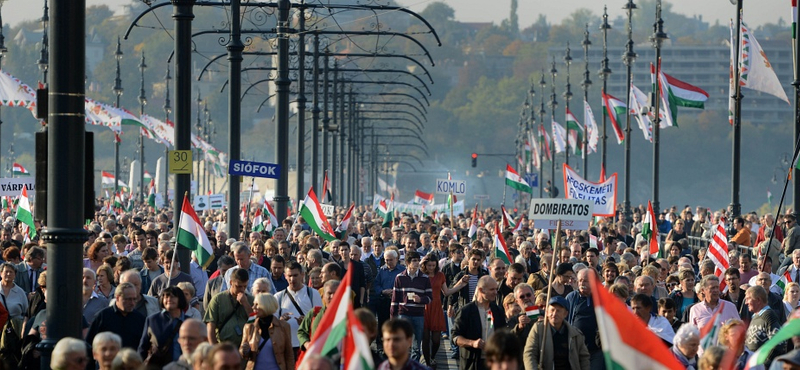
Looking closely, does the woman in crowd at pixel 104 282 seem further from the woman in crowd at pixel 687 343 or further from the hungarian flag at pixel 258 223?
the hungarian flag at pixel 258 223

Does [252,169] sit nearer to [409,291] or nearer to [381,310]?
[381,310]

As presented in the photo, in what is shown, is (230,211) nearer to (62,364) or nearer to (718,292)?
(718,292)

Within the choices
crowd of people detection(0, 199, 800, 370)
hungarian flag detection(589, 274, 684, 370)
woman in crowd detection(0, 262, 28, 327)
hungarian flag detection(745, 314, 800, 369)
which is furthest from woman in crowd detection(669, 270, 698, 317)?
hungarian flag detection(589, 274, 684, 370)

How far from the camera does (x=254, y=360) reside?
34.6ft

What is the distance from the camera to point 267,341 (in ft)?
34.6

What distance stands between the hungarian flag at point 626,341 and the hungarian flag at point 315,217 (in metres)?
14.9

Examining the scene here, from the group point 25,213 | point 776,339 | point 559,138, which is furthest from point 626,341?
point 559,138

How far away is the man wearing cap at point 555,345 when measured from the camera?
421 inches

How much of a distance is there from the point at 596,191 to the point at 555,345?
511 inches

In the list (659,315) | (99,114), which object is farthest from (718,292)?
(99,114)

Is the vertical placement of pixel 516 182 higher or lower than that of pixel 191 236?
higher

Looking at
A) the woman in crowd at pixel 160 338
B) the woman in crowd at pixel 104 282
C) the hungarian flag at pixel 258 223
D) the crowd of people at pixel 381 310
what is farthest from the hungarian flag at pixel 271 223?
the woman in crowd at pixel 160 338

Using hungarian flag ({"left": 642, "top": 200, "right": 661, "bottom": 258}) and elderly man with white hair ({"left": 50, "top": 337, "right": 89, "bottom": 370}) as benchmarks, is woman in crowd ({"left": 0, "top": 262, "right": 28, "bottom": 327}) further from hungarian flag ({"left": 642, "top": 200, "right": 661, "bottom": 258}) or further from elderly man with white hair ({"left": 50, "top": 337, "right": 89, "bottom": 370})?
hungarian flag ({"left": 642, "top": 200, "right": 661, "bottom": 258})

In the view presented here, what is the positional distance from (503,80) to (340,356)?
176 metres
